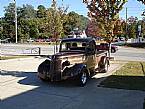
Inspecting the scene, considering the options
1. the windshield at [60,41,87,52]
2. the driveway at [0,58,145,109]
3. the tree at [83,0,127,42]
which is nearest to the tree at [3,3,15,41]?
the tree at [83,0,127,42]

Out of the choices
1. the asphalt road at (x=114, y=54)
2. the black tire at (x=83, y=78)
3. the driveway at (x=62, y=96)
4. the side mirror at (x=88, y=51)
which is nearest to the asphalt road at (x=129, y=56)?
the asphalt road at (x=114, y=54)

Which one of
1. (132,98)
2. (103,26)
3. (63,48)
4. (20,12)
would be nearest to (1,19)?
(20,12)

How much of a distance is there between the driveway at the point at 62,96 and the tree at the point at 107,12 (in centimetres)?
707

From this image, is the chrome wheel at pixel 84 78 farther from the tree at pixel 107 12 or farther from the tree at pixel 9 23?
the tree at pixel 9 23

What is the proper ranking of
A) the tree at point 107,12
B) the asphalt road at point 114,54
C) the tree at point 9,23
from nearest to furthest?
the tree at point 107,12 → the asphalt road at point 114,54 → the tree at point 9,23

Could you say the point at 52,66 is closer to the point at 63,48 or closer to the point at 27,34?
the point at 63,48

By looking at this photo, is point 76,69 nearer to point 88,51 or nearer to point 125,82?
point 88,51

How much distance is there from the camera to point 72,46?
47.3 ft

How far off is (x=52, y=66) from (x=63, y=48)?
94.8 inches

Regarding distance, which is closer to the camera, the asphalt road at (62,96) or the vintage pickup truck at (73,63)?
the asphalt road at (62,96)

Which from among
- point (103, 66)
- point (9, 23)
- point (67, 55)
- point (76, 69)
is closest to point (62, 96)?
point (76, 69)

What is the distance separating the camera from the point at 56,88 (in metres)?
12.2

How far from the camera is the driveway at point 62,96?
31.1 ft

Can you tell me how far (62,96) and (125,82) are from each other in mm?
3367
